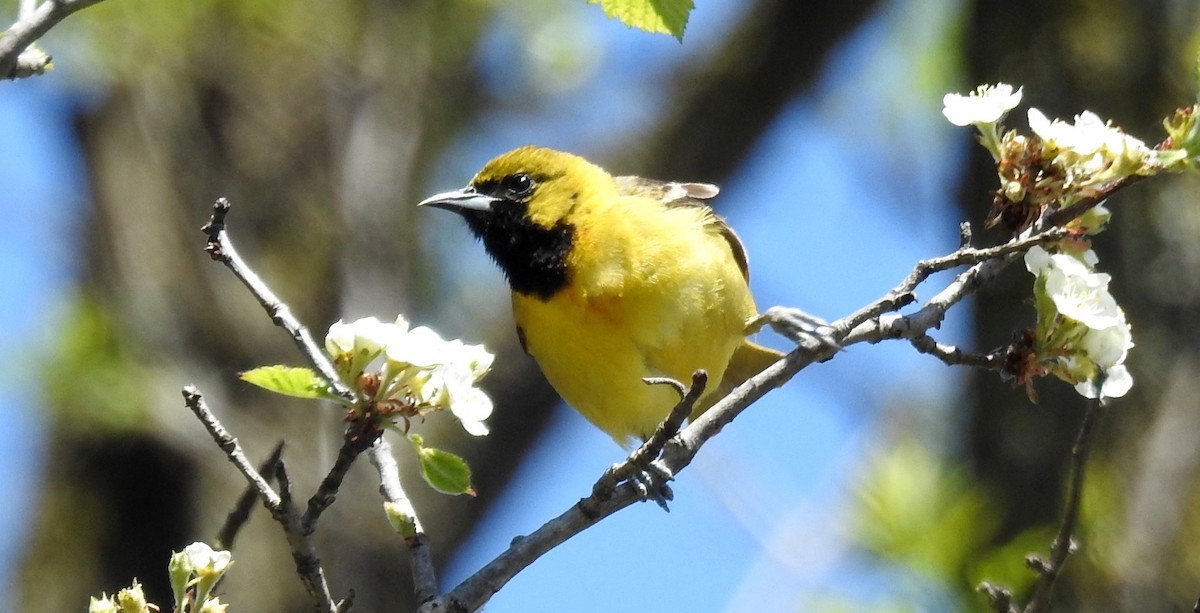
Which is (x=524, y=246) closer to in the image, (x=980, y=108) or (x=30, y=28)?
(x=980, y=108)

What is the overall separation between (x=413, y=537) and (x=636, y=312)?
150 cm

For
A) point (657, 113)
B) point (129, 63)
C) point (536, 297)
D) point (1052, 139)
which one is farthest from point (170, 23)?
point (1052, 139)

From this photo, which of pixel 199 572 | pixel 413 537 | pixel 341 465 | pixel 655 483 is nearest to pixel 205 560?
pixel 199 572

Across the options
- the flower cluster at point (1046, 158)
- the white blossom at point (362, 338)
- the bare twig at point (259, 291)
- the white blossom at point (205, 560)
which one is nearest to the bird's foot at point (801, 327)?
the flower cluster at point (1046, 158)

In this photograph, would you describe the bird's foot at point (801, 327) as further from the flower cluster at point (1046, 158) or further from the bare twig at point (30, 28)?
the bare twig at point (30, 28)

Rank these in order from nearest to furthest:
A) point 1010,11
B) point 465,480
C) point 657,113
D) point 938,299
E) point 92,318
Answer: point 465,480 < point 938,299 < point 1010,11 < point 92,318 < point 657,113

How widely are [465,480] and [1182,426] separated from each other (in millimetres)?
3408

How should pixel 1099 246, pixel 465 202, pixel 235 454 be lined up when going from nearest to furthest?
pixel 235 454
pixel 465 202
pixel 1099 246

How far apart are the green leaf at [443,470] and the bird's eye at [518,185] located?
2162mm

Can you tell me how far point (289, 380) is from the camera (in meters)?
2.09

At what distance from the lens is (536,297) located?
395cm

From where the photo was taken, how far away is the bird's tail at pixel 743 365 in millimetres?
4406

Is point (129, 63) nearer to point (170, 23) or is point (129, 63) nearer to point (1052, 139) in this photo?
point (170, 23)

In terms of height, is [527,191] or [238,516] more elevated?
[527,191]
